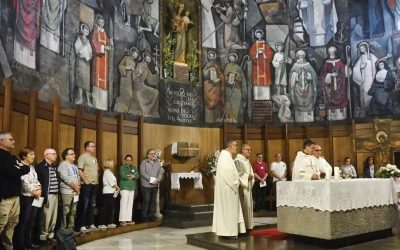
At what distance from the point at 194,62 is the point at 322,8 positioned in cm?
498

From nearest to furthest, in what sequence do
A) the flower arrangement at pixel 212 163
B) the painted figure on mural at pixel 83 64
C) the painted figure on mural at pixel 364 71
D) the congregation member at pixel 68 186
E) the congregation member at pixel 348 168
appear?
1. the congregation member at pixel 68 186
2. the painted figure on mural at pixel 83 64
3. the congregation member at pixel 348 168
4. the flower arrangement at pixel 212 163
5. the painted figure on mural at pixel 364 71

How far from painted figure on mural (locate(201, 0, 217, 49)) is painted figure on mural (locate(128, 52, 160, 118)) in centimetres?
245

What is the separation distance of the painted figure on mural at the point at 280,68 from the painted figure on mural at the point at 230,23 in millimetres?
1318

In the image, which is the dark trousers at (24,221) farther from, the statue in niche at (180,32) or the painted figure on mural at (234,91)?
the painted figure on mural at (234,91)

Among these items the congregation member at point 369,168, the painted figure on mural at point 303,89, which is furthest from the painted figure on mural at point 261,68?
the congregation member at point 369,168

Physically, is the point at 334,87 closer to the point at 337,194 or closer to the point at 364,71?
the point at 364,71

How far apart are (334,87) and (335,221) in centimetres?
852

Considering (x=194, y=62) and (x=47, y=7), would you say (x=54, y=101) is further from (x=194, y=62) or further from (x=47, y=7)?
(x=194, y=62)

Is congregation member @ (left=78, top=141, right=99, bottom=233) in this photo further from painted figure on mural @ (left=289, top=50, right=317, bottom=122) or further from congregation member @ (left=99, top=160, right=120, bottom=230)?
painted figure on mural @ (left=289, top=50, right=317, bottom=122)

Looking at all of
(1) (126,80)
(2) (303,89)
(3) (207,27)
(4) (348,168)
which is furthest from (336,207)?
(3) (207,27)

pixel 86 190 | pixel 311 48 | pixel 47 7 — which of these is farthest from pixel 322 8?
pixel 86 190

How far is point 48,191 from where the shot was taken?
6.49m

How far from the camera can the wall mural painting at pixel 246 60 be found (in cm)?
1110

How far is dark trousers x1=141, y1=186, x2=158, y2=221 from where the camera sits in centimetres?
988
